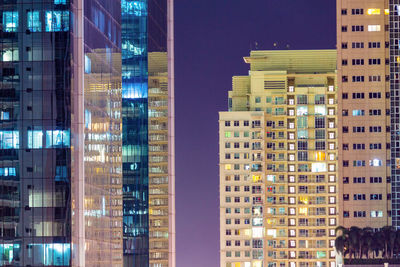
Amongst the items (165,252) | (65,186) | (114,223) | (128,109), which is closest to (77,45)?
(65,186)

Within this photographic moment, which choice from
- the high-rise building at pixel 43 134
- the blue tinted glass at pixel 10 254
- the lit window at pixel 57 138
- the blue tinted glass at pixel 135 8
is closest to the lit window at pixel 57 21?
the high-rise building at pixel 43 134

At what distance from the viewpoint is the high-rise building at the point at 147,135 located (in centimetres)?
16900

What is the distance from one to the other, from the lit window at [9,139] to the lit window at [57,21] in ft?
34.0

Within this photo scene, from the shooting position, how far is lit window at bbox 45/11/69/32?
419 feet

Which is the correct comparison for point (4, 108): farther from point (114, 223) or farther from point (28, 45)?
point (114, 223)

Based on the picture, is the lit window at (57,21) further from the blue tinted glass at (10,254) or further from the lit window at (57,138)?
the blue tinted glass at (10,254)

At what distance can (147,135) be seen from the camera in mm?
173500

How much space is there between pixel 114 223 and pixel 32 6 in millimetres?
31549

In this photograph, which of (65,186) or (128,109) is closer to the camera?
(65,186)

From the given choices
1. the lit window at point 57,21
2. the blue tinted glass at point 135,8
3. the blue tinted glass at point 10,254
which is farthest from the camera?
the blue tinted glass at point 135,8

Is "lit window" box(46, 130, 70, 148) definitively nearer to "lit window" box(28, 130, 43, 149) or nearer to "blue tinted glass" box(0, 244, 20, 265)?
"lit window" box(28, 130, 43, 149)

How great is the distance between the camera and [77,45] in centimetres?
12938

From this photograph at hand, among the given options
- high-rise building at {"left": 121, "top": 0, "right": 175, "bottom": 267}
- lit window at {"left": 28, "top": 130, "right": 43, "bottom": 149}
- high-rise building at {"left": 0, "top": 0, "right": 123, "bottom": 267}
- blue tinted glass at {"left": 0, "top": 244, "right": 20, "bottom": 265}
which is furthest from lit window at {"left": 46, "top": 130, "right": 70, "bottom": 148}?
high-rise building at {"left": 121, "top": 0, "right": 175, "bottom": 267}

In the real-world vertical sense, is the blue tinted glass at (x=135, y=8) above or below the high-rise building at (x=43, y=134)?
above
